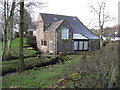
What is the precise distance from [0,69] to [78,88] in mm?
8695

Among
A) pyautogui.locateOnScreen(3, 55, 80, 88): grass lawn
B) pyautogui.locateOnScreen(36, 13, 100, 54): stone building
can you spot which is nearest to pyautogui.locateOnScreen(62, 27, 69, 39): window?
pyautogui.locateOnScreen(36, 13, 100, 54): stone building

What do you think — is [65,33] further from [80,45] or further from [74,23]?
[74,23]

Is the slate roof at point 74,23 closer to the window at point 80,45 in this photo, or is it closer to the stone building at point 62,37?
the stone building at point 62,37

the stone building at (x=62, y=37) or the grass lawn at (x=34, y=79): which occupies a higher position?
the stone building at (x=62, y=37)

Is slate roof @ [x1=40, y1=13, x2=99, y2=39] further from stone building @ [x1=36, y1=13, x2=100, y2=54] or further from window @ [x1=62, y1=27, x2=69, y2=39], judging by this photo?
window @ [x1=62, y1=27, x2=69, y2=39]

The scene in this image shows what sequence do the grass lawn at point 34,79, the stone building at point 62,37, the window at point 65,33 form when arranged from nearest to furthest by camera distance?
1. the grass lawn at point 34,79
2. the stone building at point 62,37
3. the window at point 65,33

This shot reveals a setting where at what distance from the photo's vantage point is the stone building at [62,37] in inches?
885

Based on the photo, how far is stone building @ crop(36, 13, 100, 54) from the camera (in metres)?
22.5

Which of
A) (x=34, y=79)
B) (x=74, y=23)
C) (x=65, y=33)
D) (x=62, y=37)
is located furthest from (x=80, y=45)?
(x=34, y=79)

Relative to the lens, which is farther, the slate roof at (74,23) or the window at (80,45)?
the slate roof at (74,23)

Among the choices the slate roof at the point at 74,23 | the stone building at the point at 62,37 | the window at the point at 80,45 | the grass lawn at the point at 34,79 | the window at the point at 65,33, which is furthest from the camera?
the slate roof at the point at 74,23

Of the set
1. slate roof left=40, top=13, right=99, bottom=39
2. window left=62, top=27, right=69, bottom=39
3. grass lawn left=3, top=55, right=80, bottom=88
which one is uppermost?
slate roof left=40, top=13, right=99, bottom=39

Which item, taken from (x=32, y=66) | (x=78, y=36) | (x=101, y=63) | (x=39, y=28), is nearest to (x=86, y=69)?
(x=101, y=63)

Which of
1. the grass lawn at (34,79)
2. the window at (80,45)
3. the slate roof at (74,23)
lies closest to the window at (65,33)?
the window at (80,45)
